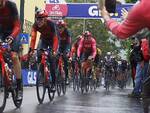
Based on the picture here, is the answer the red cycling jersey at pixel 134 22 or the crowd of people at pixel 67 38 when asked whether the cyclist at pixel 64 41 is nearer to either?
the crowd of people at pixel 67 38

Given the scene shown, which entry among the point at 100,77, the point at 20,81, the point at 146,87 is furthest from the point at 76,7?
the point at 146,87

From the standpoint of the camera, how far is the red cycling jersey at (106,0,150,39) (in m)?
4.47

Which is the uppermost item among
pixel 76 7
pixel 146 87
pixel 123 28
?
pixel 76 7

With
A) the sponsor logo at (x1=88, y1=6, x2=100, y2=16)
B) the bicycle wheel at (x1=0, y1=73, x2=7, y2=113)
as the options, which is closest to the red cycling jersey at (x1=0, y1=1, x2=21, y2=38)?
the bicycle wheel at (x1=0, y1=73, x2=7, y2=113)

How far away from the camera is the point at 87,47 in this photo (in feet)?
58.2

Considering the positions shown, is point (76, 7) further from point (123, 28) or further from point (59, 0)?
point (123, 28)

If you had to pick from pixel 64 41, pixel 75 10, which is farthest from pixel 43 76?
pixel 75 10

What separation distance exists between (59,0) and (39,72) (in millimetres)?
24970

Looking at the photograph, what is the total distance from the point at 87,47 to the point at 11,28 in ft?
28.7

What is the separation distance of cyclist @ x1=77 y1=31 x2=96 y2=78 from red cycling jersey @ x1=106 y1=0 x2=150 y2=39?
1263 cm

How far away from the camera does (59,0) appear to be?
35.8m

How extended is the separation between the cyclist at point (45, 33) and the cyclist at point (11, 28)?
1911 millimetres

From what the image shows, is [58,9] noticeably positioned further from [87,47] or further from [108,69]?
[87,47]

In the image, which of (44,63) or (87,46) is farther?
(87,46)
